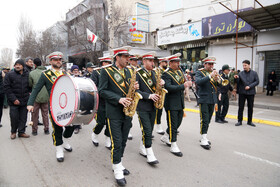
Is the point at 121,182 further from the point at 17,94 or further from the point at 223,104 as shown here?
the point at 223,104

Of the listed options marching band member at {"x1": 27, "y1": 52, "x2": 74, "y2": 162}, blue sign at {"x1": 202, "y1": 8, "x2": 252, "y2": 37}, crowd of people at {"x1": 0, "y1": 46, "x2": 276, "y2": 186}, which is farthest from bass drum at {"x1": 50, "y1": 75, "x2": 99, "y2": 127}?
blue sign at {"x1": 202, "y1": 8, "x2": 252, "y2": 37}

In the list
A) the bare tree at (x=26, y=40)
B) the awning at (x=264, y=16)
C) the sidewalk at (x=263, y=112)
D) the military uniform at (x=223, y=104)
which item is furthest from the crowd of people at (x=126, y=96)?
the bare tree at (x=26, y=40)

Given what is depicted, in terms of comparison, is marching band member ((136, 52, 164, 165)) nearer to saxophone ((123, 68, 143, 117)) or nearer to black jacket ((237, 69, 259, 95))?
saxophone ((123, 68, 143, 117))

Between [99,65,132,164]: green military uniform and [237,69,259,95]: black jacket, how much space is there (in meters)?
5.03

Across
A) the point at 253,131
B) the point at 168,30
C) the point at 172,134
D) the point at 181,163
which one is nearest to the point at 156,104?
A: the point at 172,134

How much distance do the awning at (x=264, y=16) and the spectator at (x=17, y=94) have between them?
9.96 m

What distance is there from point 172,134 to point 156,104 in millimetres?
849

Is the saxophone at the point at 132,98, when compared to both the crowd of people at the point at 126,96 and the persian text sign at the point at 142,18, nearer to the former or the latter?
the crowd of people at the point at 126,96

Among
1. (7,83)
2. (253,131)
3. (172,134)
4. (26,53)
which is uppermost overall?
(26,53)

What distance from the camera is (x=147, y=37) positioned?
23.4 meters

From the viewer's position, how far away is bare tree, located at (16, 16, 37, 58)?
32594 mm

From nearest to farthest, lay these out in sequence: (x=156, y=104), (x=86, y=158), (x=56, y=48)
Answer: (x=156, y=104), (x=86, y=158), (x=56, y=48)

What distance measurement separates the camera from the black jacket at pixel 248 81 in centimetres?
669

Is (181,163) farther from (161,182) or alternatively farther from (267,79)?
(267,79)
